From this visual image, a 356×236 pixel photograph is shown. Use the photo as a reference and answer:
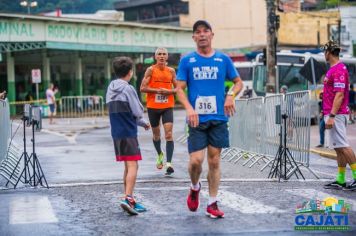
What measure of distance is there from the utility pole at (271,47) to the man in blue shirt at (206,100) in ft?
69.3

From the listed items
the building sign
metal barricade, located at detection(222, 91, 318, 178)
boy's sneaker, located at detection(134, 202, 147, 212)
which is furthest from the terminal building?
boy's sneaker, located at detection(134, 202, 147, 212)

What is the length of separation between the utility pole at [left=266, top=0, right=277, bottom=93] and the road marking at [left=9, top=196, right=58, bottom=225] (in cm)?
2038

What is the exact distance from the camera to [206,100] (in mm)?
8461

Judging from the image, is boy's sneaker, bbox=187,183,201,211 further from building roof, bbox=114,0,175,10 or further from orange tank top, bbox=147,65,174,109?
building roof, bbox=114,0,175,10

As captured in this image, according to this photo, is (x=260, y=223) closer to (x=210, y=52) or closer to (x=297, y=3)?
(x=210, y=52)

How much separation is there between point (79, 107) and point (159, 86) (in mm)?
32902

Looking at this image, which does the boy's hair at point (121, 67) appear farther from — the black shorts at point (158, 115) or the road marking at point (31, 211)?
the black shorts at point (158, 115)

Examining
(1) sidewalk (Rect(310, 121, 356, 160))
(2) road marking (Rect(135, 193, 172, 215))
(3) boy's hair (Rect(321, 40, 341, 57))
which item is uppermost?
(3) boy's hair (Rect(321, 40, 341, 57))

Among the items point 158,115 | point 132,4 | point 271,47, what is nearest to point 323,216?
point 158,115

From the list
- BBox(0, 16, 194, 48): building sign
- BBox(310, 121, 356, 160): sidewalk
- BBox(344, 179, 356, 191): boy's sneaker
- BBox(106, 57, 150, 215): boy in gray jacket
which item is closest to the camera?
BBox(106, 57, 150, 215): boy in gray jacket

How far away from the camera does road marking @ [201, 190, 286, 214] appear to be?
8.75 meters

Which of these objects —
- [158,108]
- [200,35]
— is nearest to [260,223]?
[200,35]

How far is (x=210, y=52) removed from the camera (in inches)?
339

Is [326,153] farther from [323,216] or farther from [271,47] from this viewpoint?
[323,216]
